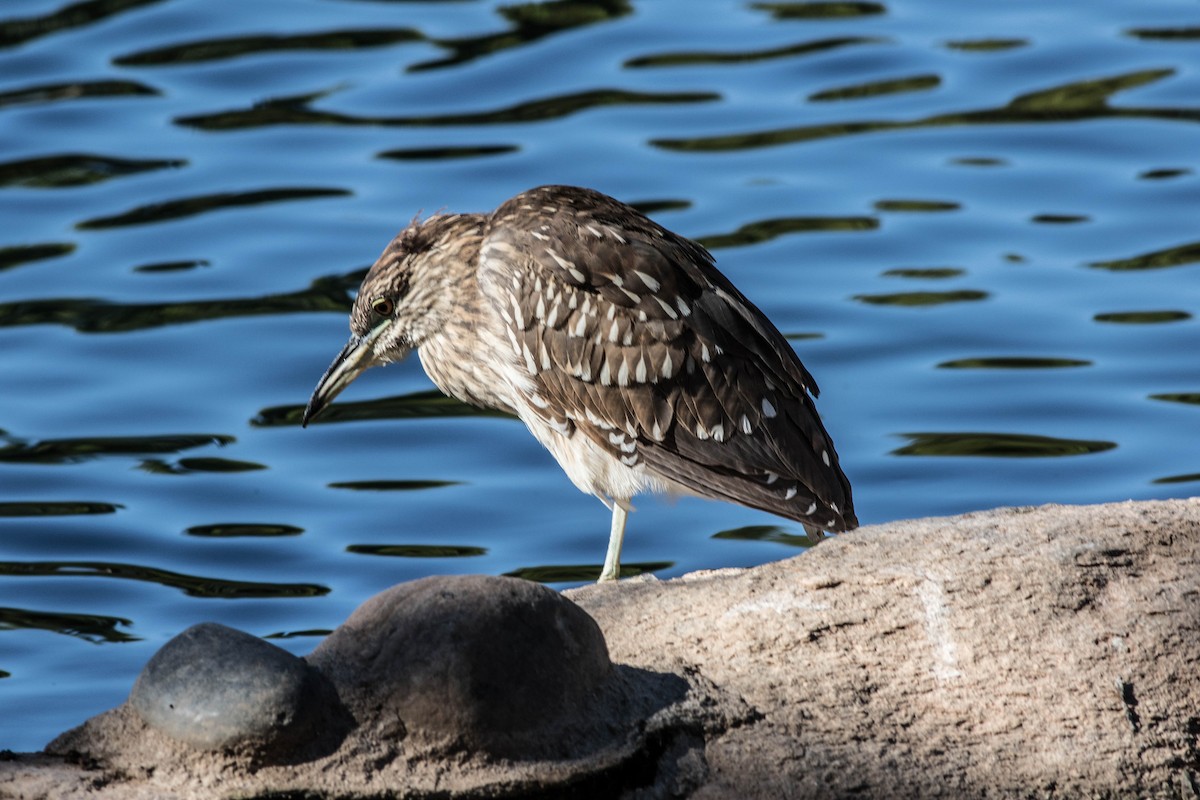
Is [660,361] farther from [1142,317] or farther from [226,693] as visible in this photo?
[1142,317]

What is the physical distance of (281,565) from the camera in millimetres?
9000

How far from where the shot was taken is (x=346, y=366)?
761 cm

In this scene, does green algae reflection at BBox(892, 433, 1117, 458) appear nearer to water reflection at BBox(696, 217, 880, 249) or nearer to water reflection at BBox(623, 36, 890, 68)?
water reflection at BBox(696, 217, 880, 249)

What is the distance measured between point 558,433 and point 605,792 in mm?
2441

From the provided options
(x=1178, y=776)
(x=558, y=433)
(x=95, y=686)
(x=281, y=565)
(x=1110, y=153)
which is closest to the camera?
(x=1178, y=776)

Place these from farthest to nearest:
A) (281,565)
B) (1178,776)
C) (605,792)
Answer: (281,565) → (1178,776) → (605,792)

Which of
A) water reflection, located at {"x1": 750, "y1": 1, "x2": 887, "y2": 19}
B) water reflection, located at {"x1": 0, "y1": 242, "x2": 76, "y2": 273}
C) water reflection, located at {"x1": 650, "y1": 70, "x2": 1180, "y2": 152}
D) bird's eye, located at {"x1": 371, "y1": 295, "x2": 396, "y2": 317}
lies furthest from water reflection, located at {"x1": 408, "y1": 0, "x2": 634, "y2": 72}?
bird's eye, located at {"x1": 371, "y1": 295, "x2": 396, "y2": 317}

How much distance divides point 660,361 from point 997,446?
146 inches

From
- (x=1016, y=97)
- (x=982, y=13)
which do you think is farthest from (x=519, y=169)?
(x=982, y=13)

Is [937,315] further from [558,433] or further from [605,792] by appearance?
[605,792]

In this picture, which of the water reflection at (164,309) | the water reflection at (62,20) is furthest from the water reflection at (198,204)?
Answer: the water reflection at (62,20)

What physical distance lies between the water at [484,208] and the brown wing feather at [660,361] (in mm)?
1888

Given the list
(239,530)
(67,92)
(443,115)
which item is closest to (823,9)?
(443,115)

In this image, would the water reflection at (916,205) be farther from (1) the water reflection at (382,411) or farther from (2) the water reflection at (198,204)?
(2) the water reflection at (198,204)
